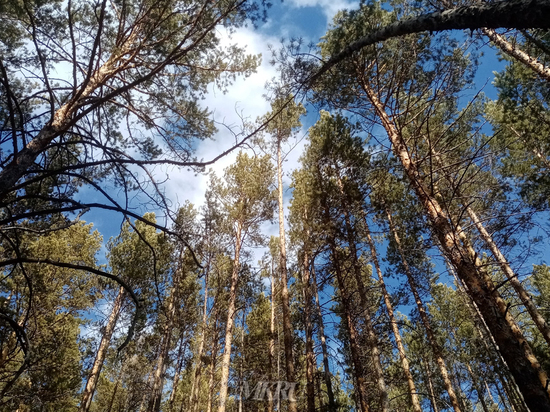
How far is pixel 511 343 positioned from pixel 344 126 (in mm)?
8579

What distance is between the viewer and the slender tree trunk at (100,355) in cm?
1067

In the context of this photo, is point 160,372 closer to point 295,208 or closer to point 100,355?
point 100,355

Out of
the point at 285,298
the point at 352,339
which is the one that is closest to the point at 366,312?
the point at 352,339

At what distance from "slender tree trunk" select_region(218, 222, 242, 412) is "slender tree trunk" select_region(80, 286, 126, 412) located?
4.70 metres

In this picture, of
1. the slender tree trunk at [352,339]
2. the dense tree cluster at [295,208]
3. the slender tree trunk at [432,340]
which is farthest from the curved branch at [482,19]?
→ the slender tree trunk at [432,340]

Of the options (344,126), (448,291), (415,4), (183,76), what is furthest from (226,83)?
(448,291)

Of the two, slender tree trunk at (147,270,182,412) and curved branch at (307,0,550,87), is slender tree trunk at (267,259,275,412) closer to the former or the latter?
slender tree trunk at (147,270,182,412)

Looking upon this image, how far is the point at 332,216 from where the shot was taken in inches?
399

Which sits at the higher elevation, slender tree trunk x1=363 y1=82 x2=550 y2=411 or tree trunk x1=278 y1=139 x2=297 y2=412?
tree trunk x1=278 y1=139 x2=297 y2=412

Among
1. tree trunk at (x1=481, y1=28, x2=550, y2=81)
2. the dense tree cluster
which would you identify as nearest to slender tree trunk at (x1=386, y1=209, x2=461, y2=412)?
the dense tree cluster

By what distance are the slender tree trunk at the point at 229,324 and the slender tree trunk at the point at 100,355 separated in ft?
15.4

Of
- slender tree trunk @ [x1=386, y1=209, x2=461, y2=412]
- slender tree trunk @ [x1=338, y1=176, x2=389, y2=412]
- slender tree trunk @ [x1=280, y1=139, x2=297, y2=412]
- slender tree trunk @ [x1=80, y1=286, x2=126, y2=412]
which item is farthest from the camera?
slender tree trunk @ [x1=80, y1=286, x2=126, y2=412]

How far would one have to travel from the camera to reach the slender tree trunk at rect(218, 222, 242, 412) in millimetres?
8570

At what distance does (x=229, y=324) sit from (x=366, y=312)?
4.69 metres
